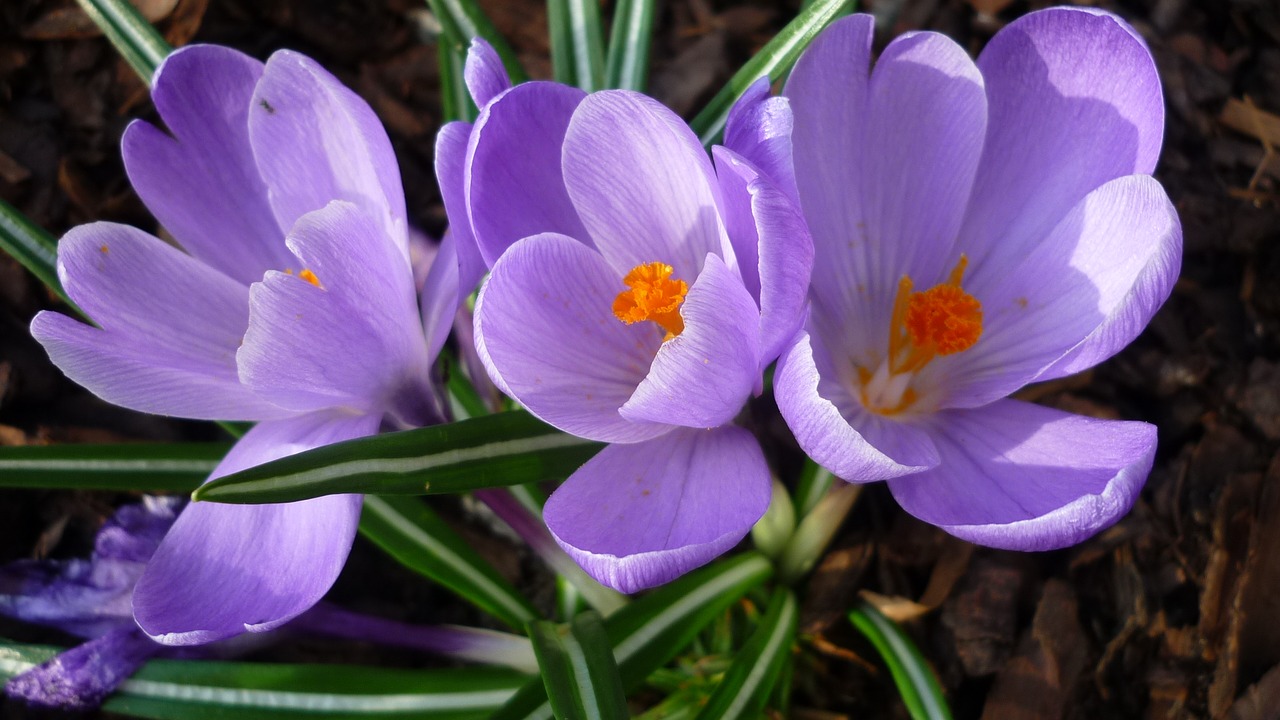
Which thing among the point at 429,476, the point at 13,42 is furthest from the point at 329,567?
the point at 13,42

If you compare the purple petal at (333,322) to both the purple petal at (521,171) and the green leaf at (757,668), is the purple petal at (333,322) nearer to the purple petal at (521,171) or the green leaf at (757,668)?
the purple petal at (521,171)

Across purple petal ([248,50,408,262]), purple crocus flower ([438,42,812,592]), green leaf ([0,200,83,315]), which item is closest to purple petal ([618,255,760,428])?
purple crocus flower ([438,42,812,592])

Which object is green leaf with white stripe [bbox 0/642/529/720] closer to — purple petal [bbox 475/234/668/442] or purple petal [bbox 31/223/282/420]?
purple petal [bbox 31/223/282/420]

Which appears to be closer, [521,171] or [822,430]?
[822,430]

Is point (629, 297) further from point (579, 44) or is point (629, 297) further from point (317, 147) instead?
point (579, 44)

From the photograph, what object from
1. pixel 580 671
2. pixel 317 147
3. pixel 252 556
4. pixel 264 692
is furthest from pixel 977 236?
pixel 264 692

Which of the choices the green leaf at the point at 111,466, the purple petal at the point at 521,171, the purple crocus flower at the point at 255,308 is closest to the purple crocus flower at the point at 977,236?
the purple petal at the point at 521,171
